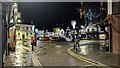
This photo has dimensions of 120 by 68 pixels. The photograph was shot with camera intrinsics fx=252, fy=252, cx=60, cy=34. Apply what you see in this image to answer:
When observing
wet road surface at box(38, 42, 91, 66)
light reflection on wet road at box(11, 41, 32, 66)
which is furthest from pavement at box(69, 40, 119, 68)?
light reflection on wet road at box(11, 41, 32, 66)

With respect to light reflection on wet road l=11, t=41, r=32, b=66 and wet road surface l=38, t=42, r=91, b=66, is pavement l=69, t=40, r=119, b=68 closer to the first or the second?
wet road surface l=38, t=42, r=91, b=66

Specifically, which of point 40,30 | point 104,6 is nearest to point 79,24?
point 40,30

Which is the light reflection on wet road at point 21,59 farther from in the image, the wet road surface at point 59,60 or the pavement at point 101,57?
the pavement at point 101,57

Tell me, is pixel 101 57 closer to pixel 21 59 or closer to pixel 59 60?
pixel 59 60

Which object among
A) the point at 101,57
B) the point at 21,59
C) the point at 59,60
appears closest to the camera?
the point at 59,60

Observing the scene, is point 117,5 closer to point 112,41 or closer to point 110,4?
point 110,4

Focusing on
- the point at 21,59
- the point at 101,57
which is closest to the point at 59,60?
the point at 21,59

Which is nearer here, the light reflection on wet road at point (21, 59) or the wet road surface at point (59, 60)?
the wet road surface at point (59, 60)

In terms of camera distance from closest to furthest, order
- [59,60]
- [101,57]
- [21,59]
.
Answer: [59,60] → [101,57] → [21,59]

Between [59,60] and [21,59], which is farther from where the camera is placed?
[21,59]

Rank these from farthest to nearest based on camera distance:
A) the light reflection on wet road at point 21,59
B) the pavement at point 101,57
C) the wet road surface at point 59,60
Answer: the light reflection on wet road at point 21,59, the wet road surface at point 59,60, the pavement at point 101,57

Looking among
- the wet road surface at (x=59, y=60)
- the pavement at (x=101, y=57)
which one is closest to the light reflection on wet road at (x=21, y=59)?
the wet road surface at (x=59, y=60)

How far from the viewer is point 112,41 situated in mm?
25141

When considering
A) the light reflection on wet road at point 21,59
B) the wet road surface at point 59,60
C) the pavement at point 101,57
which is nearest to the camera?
the pavement at point 101,57
